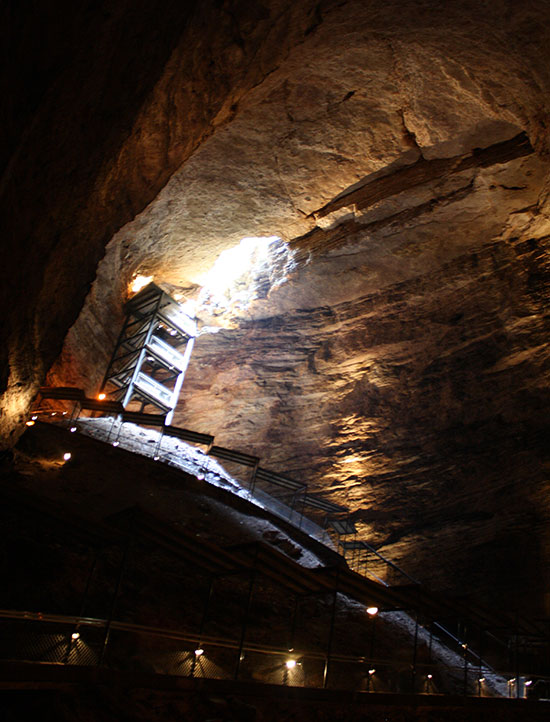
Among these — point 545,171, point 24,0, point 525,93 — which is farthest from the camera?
point 545,171

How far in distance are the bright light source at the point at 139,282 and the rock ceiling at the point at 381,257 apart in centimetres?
75

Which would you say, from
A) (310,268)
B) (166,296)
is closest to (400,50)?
(310,268)

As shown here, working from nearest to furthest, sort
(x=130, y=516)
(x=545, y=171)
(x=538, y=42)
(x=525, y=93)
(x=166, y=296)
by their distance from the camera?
(x=130, y=516)
(x=538, y=42)
(x=525, y=93)
(x=545, y=171)
(x=166, y=296)

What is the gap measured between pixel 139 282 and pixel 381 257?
12757 mm

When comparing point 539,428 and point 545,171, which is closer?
point 545,171

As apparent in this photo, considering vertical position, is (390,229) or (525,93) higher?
(390,229)

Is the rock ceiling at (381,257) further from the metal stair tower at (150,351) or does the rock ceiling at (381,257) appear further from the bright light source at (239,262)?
the bright light source at (239,262)

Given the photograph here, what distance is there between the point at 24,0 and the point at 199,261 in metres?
21.9

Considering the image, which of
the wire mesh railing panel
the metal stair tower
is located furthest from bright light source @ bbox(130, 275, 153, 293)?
the wire mesh railing panel

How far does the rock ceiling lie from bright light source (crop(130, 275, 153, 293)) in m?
Result: 0.75

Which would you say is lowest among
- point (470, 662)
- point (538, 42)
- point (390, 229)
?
point (470, 662)

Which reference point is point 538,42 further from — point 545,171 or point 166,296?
point 166,296

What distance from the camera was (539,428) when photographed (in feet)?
73.5

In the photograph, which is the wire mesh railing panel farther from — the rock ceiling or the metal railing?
the rock ceiling
